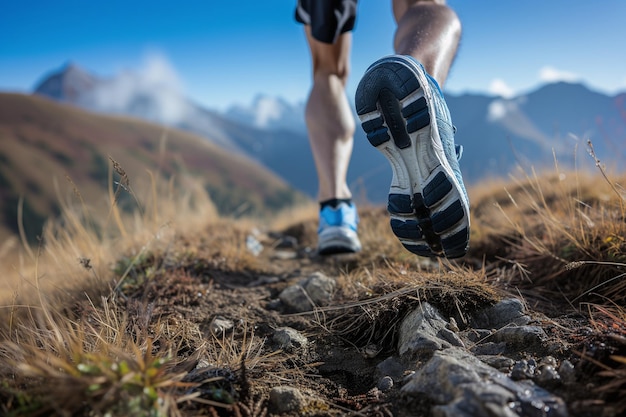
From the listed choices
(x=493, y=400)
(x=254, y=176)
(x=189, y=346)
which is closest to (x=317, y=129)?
(x=189, y=346)

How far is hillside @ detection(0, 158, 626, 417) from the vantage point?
2.76ft

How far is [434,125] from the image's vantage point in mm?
1306

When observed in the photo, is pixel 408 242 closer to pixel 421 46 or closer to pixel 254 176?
pixel 421 46

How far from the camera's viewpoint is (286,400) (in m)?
1.02

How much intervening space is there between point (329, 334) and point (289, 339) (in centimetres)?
16

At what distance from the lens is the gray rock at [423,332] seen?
119 cm

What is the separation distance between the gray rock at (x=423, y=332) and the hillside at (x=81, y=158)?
165 feet

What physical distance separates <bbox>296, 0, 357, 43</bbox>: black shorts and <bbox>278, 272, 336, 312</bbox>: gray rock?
1.35m

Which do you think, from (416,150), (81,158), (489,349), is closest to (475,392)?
(489,349)

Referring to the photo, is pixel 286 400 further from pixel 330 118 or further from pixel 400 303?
pixel 330 118

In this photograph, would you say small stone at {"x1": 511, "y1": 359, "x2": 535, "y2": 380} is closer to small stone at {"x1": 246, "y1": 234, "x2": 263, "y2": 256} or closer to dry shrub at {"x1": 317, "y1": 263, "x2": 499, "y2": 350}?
dry shrub at {"x1": 317, "y1": 263, "x2": 499, "y2": 350}

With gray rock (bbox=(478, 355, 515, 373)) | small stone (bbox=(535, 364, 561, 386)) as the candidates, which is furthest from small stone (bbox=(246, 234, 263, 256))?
small stone (bbox=(535, 364, 561, 386))

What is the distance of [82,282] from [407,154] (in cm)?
157

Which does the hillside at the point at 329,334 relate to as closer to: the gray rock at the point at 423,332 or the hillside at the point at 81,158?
the gray rock at the point at 423,332
